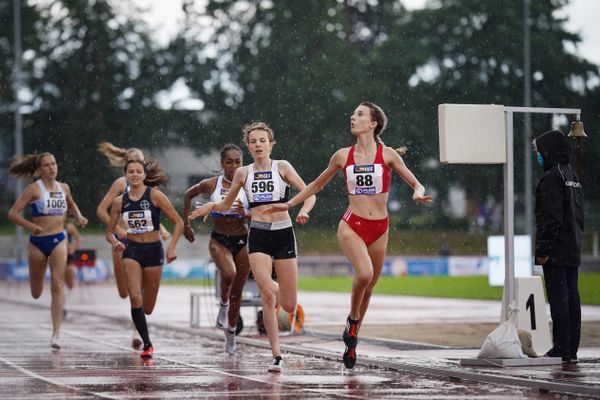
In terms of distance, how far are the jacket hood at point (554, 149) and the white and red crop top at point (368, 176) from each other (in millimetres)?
1690

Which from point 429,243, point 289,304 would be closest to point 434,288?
point 429,243

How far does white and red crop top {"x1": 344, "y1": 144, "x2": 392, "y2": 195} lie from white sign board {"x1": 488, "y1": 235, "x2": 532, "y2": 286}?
15.2 metres

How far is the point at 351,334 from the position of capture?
12453 mm

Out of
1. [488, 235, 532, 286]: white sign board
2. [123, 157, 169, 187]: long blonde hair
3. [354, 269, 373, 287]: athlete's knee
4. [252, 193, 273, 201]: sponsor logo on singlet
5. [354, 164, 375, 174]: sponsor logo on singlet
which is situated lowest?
[354, 269, 373, 287]: athlete's knee

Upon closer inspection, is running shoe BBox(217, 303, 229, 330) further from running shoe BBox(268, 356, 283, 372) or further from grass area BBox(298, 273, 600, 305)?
grass area BBox(298, 273, 600, 305)

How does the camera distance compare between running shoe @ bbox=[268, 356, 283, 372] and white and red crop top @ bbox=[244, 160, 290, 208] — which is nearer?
running shoe @ bbox=[268, 356, 283, 372]

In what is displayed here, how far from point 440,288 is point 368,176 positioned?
29925mm

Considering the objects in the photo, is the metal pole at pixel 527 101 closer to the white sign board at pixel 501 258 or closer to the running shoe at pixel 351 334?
the white sign board at pixel 501 258

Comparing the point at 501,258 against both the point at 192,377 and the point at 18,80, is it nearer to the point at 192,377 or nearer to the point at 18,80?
the point at 192,377

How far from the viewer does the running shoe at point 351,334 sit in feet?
40.8

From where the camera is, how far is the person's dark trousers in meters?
13.0

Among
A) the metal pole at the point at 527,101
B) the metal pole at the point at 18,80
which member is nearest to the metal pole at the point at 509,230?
the metal pole at the point at 527,101

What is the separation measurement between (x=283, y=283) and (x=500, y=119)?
263 cm

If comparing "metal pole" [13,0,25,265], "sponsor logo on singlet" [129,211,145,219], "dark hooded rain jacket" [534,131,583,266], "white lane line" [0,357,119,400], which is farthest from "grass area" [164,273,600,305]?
"white lane line" [0,357,119,400]
